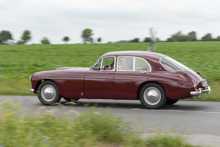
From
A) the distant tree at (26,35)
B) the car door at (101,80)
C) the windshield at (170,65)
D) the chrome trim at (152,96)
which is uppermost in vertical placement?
the distant tree at (26,35)

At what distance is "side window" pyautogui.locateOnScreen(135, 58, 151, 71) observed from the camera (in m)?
10.2

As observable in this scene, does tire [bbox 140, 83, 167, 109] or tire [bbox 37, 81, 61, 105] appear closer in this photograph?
tire [bbox 140, 83, 167, 109]

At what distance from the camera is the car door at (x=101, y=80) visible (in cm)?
1029

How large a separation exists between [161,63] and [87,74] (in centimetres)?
215

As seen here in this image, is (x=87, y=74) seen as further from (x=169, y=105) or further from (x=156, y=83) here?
(x=169, y=105)

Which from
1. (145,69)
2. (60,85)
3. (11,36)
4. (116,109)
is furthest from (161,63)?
(11,36)

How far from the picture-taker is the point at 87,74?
10.5 m

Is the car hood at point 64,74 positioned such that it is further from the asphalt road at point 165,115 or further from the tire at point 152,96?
the tire at point 152,96

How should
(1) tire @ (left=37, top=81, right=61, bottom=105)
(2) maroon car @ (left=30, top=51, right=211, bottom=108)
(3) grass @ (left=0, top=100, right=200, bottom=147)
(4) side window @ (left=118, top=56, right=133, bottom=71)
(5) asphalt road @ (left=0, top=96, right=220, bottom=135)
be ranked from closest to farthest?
(3) grass @ (left=0, top=100, right=200, bottom=147) < (5) asphalt road @ (left=0, top=96, right=220, bottom=135) < (2) maroon car @ (left=30, top=51, right=211, bottom=108) < (4) side window @ (left=118, top=56, right=133, bottom=71) < (1) tire @ (left=37, top=81, right=61, bottom=105)

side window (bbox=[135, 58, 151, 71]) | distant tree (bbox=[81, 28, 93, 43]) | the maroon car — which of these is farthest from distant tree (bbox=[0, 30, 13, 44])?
side window (bbox=[135, 58, 151, 71])

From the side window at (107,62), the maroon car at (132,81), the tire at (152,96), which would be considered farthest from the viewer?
the side window at (107,62)

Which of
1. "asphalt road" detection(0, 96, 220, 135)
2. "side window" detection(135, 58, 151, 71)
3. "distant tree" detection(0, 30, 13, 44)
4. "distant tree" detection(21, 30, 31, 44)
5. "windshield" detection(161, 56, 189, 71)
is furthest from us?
"distant tree" detection(21, 30, 31, 44)

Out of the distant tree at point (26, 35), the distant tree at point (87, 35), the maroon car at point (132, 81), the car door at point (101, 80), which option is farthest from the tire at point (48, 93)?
the distant tree at point (26, 35)

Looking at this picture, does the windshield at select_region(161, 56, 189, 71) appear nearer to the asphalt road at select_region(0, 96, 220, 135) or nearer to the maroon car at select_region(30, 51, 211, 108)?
the maroon car at select_region(30, 51, 211, 108)
